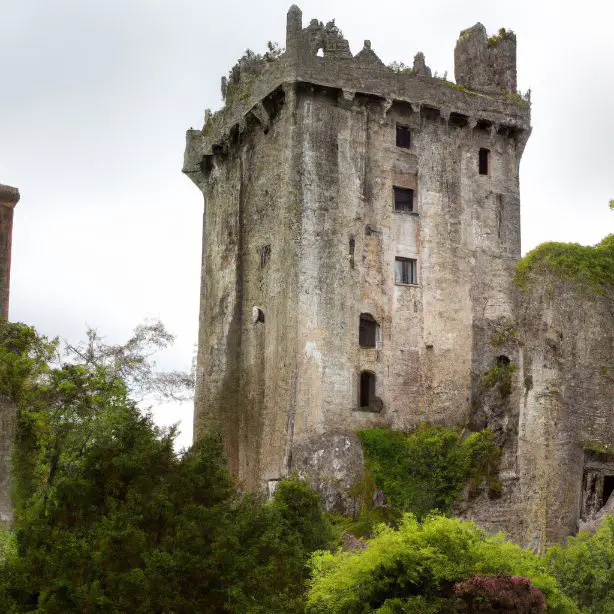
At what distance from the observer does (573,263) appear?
3369 centimetres

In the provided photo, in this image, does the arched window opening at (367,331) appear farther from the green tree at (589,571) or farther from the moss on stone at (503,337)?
the green tree at (589,571)

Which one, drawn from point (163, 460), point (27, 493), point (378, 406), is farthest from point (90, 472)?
point (378, 406)

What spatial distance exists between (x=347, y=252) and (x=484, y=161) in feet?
21.7

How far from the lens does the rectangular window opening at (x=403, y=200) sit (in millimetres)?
42250

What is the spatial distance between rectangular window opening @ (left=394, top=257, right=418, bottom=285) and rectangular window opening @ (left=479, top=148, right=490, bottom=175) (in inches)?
170

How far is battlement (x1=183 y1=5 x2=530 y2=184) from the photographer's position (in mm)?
41500

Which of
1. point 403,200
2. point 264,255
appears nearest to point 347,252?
point 264,255

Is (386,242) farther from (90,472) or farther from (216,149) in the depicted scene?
(90,472)

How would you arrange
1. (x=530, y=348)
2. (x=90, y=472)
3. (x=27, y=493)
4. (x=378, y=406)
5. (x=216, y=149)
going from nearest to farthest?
(x=90, y=472)
(x=27, y=493)
(x=530, y=348)
(x=378, y=406)
(x=216, y=149)

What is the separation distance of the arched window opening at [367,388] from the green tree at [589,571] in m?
13.8

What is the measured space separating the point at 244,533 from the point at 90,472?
8.48ft

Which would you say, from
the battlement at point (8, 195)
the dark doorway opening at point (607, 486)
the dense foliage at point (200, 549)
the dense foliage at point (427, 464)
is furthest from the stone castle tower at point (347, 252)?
the battlement at point (8, 195)

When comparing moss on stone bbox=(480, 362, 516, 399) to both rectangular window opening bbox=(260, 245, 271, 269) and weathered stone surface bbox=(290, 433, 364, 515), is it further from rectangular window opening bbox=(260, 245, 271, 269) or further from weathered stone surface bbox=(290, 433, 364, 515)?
rectangular window opening bbox=(260, 245, 271, 269)

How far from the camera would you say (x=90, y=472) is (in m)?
20.4
